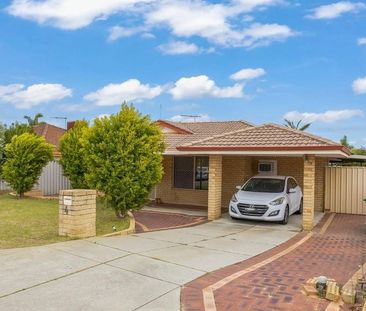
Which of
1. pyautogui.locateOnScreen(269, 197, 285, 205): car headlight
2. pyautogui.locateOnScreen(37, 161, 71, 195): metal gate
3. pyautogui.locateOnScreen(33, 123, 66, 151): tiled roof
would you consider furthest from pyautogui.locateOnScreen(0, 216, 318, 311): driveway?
pyautogui.locateOnScreen(33, 123, 66, 151): tiled roof

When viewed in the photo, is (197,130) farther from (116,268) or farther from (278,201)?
(116,268)

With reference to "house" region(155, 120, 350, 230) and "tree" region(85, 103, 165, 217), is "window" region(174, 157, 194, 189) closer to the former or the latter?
"house" region(155, 120, 350, 230)

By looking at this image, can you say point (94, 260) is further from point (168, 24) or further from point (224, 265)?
point (168, 24)

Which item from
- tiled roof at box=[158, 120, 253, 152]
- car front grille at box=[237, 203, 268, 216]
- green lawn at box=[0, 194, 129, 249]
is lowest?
green lawn at box=[0, 194, 129, 249]

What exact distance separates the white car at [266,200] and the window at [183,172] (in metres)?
4.27

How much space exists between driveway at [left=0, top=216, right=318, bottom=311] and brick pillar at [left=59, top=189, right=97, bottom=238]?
495 mm

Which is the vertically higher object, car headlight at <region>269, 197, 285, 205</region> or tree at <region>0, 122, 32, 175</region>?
tree at <region>0, 122, 32, 175</region>

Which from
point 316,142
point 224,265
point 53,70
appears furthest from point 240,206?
point 53,70

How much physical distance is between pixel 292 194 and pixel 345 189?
11.7 feet

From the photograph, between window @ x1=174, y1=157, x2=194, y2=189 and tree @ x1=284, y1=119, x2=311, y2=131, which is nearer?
window @ x1=174, y1=157, x2=194, y2=189

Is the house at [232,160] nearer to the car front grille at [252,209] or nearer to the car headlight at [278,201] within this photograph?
the car headlight at [278,201]

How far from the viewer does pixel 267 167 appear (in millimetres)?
16734

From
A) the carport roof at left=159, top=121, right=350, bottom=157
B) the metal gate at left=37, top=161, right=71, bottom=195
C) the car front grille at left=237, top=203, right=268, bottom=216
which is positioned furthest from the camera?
the metal gate at left=37, top=161, right=71, bottom=195

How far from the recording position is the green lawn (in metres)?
8.48
